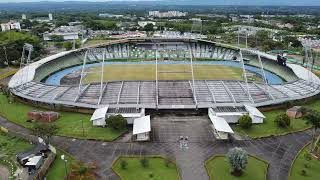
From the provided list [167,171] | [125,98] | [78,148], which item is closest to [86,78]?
[125,98]

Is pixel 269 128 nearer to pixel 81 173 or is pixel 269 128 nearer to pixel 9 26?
pixel 81 173

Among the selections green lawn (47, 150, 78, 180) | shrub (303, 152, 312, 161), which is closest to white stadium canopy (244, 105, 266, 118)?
shrub (303, 152, 312, 161)

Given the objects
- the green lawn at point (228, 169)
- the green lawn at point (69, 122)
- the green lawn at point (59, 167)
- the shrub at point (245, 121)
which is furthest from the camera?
the shrub at point (245, 121)

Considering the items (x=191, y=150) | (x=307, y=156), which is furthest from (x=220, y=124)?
(x=307, y=156)

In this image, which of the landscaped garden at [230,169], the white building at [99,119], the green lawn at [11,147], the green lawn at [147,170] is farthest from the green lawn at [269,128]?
the green lawn at [11,147]

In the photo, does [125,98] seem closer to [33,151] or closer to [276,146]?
[33,151]

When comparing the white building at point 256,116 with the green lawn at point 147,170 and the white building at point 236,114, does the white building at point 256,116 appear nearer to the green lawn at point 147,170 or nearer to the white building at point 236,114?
the white building at point 236,114

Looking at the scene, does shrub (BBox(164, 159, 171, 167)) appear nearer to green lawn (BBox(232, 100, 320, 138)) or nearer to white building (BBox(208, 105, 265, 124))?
green lawn (BBox(232, 100, 320, 138))
